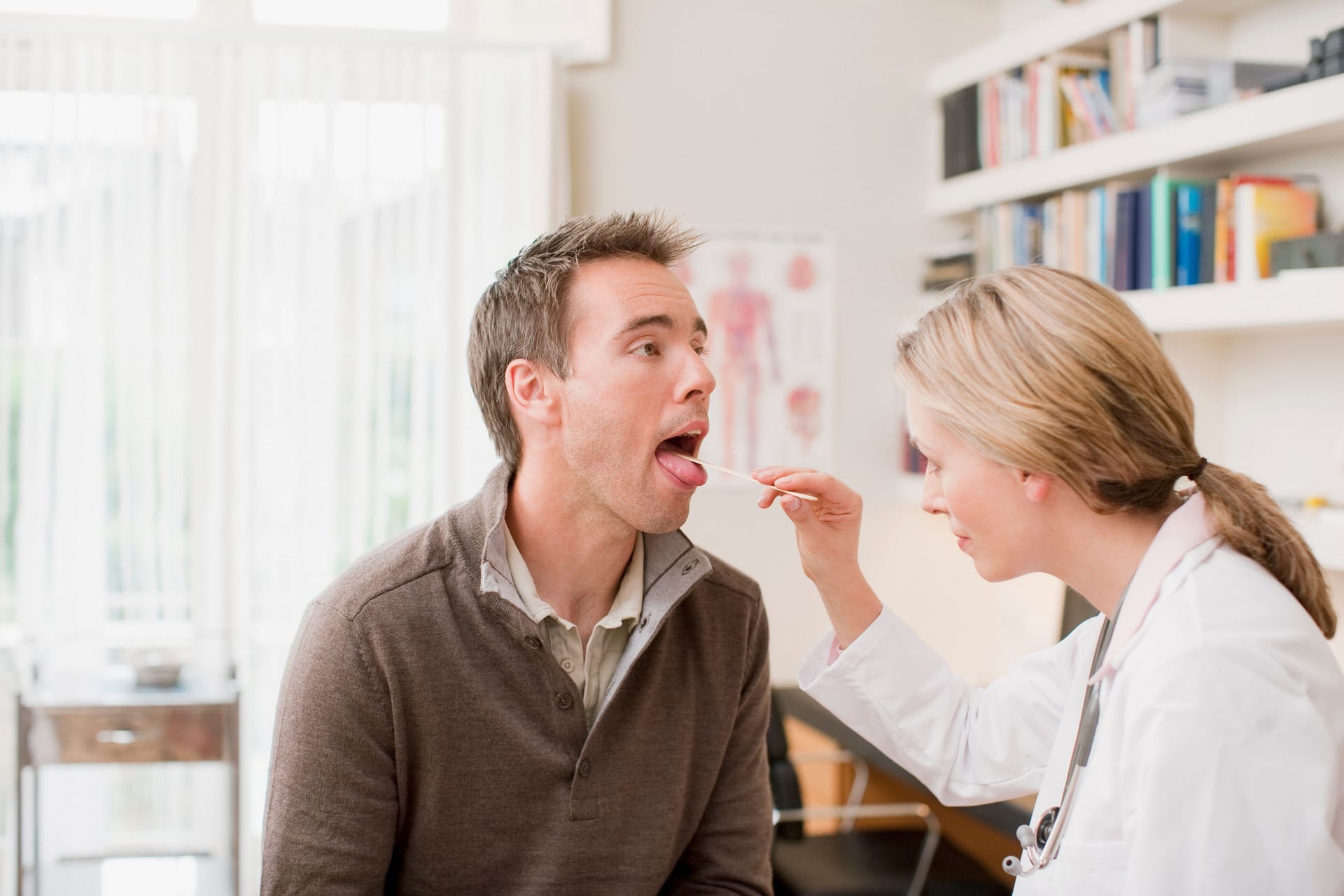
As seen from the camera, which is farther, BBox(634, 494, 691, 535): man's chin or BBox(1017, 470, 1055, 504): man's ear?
BBox(634, 494, 691, 535): man's chin

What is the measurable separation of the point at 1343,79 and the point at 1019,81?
1215 mm

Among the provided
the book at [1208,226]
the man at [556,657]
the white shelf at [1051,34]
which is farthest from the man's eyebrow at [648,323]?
the white shelf at [1051,34]

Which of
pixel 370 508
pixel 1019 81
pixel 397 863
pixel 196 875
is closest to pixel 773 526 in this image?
pixel 370 508

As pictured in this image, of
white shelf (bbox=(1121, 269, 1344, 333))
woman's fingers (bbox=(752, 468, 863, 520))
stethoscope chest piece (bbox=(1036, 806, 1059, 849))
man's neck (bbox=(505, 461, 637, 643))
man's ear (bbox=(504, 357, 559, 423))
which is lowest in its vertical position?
stethoscope chest piece (bbox=(1036, 806, 1059, 849))

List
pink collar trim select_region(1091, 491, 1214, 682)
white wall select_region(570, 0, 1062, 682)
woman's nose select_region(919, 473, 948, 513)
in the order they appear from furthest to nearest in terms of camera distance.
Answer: white wall select_region(570, 0, 1062, 682)
woman's nose select_region(919, 473, 948, 513)
pink collar trim select_region(1091, 491, 1214, 682)

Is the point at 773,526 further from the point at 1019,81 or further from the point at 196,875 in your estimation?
the point at 196,875

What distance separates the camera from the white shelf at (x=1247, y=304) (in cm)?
249

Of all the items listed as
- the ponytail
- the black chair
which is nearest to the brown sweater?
the ponytail

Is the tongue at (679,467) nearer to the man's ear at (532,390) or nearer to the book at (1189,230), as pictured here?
the man's ear at (532,390)

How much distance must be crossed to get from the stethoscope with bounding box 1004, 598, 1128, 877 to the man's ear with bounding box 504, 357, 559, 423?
2.56ft

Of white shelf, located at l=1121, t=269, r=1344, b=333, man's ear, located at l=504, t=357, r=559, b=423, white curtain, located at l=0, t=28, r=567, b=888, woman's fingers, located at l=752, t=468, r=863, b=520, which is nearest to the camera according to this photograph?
woman's fingers, located at l=752, t=468, r=863, b=520

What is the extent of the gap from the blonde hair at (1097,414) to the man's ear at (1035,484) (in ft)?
0.06

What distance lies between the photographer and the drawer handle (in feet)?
9.85

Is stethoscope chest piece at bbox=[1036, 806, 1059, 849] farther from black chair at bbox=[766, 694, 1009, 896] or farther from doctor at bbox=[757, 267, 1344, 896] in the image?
black chair at bbox=[766, 694, 1009, 896]
